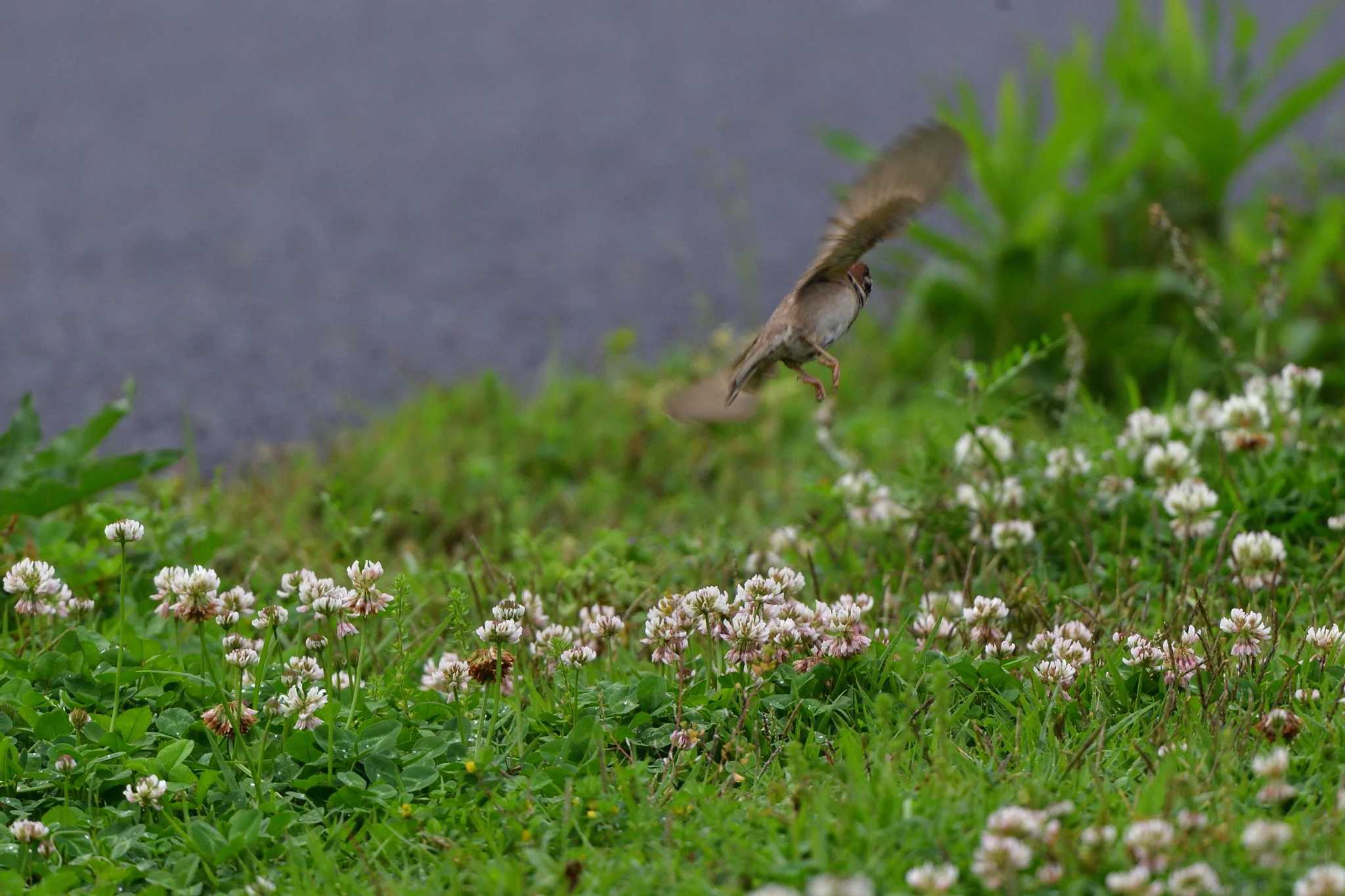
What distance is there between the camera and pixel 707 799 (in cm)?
245

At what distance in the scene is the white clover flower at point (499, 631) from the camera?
2688 millimetres

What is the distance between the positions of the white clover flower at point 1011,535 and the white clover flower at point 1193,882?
5.35 ft

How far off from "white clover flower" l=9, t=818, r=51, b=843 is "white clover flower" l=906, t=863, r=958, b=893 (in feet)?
4.22

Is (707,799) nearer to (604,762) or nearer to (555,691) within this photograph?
(604,762)

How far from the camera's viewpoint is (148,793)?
2.56 meters

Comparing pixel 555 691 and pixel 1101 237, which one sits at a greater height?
pixel 1101 237

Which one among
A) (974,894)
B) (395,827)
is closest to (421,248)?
(395,827)

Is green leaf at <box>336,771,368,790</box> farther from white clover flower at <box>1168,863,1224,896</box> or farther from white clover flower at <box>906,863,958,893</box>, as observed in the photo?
white clover flower at <box>1168,863,1224,896</box>

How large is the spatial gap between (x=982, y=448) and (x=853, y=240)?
1.14 metres

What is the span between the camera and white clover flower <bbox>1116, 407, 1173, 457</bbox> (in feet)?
12.6

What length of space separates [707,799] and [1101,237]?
411cm

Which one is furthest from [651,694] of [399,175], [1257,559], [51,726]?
[399,175]

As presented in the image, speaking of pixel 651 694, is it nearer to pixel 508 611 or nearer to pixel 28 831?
pixel 508 611

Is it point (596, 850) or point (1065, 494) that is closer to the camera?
point (596, 850)
